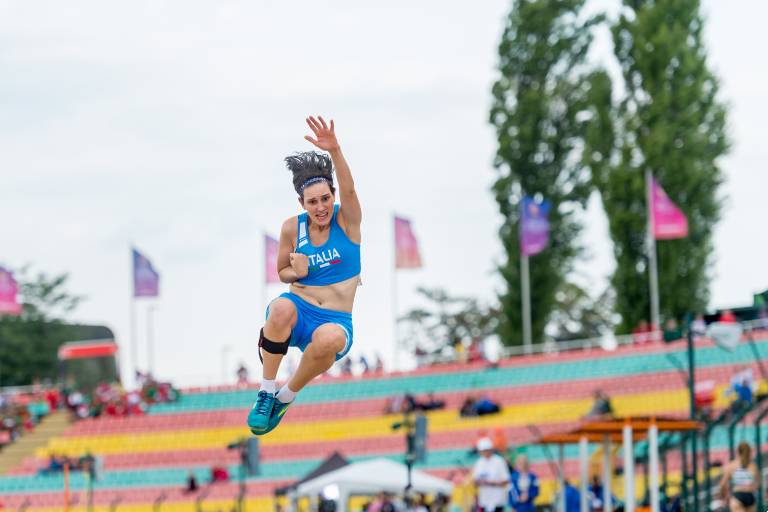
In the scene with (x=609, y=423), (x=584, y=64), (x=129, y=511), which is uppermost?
(x=584, y=64)

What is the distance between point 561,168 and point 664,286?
258 inches

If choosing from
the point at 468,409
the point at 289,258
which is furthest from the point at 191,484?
the point at 289,258

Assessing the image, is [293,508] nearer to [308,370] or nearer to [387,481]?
[387,481]

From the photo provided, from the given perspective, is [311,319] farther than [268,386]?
No

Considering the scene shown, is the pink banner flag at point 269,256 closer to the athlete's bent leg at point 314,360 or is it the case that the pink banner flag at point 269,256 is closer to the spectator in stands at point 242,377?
the spectator in stands at point 242,377

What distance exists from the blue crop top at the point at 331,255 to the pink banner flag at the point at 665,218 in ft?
133

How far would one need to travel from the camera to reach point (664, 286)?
176ft

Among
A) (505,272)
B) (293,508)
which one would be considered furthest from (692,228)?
(293,508)

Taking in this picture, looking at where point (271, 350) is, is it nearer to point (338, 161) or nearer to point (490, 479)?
point (338, 161)

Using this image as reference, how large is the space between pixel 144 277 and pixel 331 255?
1775 inches

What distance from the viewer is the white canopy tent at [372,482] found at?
29031 mm

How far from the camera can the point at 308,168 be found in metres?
9.71

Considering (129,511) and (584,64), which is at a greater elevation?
(584,64)

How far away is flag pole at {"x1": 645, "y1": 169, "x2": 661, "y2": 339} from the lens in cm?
5116
